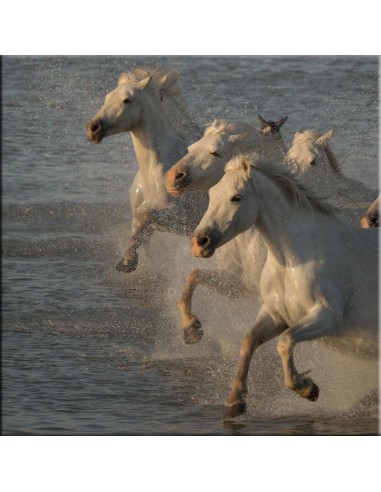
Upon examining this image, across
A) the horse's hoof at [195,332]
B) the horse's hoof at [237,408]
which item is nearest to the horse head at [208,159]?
the horse's hoof at [195,332]

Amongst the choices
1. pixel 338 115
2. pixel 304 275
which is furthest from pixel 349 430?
pixel 338 115

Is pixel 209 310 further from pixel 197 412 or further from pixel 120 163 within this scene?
pixel 120 163

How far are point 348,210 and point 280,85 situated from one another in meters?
11.9

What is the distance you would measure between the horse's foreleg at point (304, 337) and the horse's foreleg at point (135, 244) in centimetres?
271

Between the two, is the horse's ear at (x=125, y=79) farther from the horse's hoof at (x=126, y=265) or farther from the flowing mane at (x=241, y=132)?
the flowing mane at (x=241, y=132)

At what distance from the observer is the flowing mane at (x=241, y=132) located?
799 centimetres

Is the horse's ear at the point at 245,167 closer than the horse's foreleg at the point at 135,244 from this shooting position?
Yes

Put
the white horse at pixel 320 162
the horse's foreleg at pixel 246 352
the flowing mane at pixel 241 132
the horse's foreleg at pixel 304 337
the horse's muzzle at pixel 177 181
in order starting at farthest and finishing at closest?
the white horse at pixel 320 162, the flowing mane at pixel 241 132, the horse's muzzle at pixel 177 181, the horse's foreleg at pixel 246 352, the horse's foreleg at pixel 304 337

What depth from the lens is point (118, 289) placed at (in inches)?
449

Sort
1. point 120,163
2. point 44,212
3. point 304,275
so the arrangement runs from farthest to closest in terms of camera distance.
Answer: point 120,163 → point 44,212 → point 304,275

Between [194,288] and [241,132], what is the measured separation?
1037mm

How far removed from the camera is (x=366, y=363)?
7.61m

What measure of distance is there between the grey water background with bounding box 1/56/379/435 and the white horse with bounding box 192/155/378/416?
0.47 metres

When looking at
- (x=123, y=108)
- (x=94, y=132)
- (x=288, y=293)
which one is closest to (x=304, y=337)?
(x=288, y=293)
